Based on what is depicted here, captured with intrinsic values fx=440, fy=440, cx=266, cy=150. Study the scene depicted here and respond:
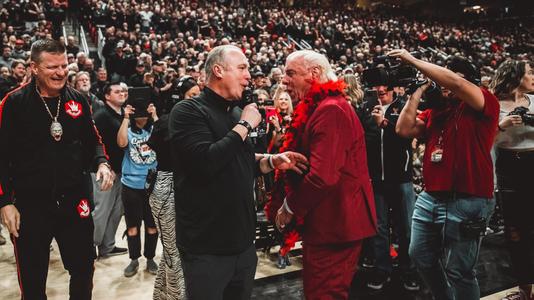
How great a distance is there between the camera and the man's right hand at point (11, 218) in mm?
2168

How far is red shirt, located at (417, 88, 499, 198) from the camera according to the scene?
233 cm

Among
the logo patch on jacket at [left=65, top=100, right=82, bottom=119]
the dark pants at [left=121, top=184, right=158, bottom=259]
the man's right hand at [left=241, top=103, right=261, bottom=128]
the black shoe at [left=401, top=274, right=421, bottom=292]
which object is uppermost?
the man's right hand at [left=241, top=103, right=261, bottom=128]

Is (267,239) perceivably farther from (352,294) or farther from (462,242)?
(462,242)

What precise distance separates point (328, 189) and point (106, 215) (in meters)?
3.05

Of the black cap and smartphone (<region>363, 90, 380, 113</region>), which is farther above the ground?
the black cap

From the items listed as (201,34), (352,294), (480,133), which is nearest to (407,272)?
(352,294)

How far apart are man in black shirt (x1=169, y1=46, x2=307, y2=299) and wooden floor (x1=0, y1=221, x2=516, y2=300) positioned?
1849 mm

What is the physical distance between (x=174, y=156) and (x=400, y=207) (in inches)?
92.9

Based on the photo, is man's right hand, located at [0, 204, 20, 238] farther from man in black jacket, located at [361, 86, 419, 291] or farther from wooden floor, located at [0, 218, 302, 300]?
man in black jacket, located at [361, 86, 419, 291]

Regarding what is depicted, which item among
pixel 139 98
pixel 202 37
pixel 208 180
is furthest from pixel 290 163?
pixel 202 37

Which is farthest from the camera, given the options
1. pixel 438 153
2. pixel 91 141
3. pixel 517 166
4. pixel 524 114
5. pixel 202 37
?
pixel 202 37

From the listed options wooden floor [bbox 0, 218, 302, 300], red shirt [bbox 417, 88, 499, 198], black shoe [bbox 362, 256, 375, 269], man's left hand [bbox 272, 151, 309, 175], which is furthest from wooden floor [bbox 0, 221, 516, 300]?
man's left hand [bbox 272, 151, 309, 175]

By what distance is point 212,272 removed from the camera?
72.9 inches

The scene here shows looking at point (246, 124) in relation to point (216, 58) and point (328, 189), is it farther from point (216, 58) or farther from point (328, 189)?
point (328, 189)
